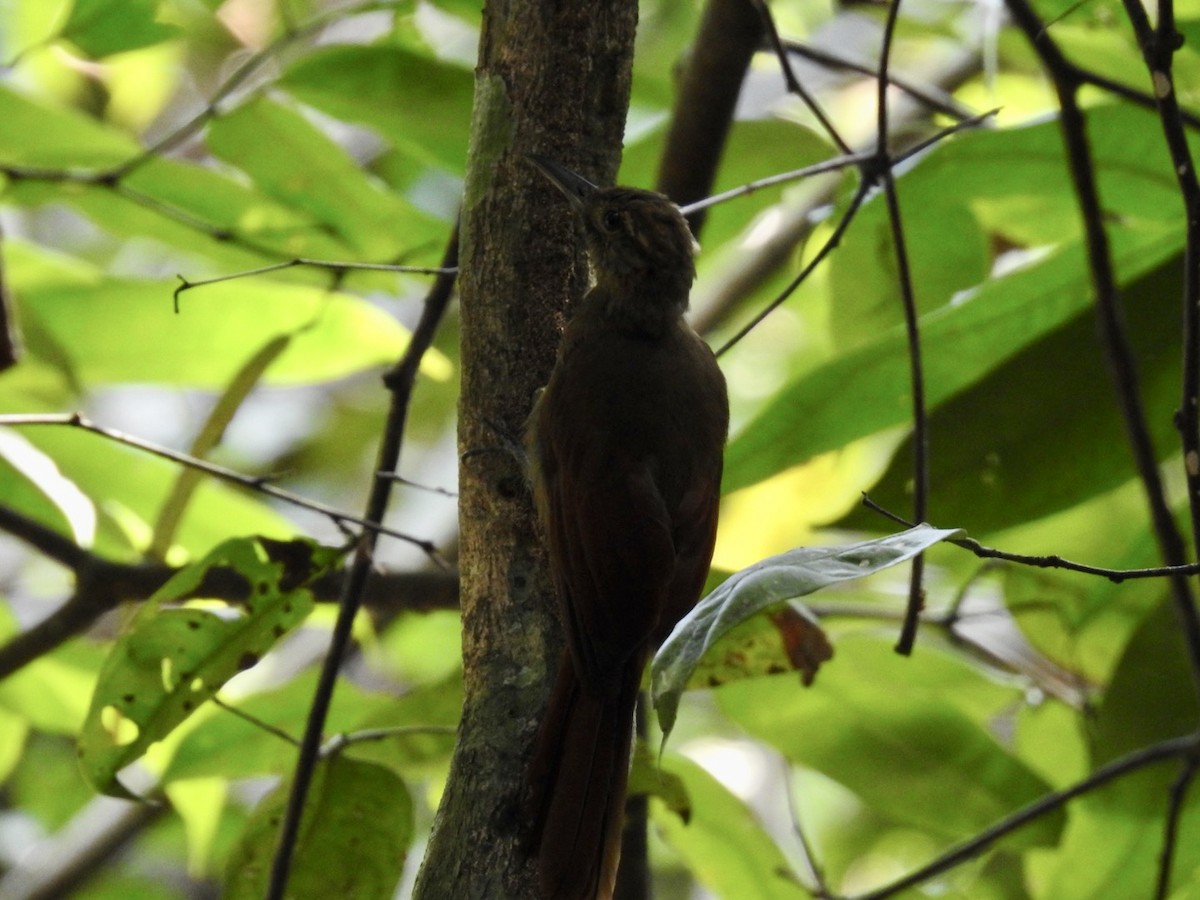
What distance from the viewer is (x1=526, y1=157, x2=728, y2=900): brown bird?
1.58 m

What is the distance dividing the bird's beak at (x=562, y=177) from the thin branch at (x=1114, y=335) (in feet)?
2.64

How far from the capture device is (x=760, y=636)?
1963mm

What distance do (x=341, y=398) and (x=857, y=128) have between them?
94.2 inches

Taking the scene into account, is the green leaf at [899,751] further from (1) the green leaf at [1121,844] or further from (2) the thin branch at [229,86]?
(2) the thin branch at [229,86]

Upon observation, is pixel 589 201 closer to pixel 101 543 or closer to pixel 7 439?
pixel 7 439

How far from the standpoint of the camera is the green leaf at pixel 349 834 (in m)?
2.01

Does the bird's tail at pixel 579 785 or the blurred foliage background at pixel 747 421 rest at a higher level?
the blurred foliage background at pixel 747 421

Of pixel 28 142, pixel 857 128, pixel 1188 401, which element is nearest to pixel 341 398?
pixel 857 128

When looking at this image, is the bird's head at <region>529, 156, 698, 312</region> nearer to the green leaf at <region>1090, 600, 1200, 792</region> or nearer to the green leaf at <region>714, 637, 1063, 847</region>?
the green leaf at <region>714, 637, 1063, 847</region>

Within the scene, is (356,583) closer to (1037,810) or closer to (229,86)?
(229,86)

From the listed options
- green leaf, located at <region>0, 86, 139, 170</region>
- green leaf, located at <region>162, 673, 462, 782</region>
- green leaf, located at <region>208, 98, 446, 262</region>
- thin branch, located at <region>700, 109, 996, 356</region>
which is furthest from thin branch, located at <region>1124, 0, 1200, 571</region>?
green leaf, located at <region>0, 86, 139, 170</region>

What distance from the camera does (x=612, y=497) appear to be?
6.27 ft

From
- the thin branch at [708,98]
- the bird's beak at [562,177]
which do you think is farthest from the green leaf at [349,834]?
the thin branch at [708,98]

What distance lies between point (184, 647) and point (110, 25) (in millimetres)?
1083
